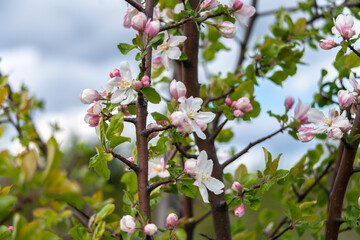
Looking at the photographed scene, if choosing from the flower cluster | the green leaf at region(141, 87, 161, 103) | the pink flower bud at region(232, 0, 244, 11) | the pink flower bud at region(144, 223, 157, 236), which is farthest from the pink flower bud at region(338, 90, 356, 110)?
the pink flower bud at region(144, 223, 157, 236)

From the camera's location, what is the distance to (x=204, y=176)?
3.17ft

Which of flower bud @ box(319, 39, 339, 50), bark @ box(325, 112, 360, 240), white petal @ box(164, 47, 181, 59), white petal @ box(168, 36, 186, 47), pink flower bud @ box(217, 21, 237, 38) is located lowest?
bark @ box(325, 112, 360, 240)

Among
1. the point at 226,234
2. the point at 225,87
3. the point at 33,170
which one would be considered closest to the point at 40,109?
the point at 225,87

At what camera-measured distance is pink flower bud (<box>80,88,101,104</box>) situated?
0.96 metres

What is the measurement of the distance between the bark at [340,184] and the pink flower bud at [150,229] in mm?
704

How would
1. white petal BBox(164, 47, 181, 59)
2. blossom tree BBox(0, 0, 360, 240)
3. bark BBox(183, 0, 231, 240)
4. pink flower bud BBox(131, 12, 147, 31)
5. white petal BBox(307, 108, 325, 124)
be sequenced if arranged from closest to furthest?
blossom tree BBox(0, 0, 360, 240), pink flower bud BBox(131, 12, 147, 31), white petal BBox(164, 47, 181, 59), white petal BBox(307, 108, 325, 124), bark BBox(183, 0, 231, 240)

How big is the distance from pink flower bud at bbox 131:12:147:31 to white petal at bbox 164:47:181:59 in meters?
0.16

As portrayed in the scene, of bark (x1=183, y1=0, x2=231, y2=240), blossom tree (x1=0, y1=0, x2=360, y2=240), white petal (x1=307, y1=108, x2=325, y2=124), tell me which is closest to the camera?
blossom tree (x1=0, y1=0, x2=360, y2=240)

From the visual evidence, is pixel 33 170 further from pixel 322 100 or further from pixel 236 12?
pixel 322 100

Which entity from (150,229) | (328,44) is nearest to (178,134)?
(150,229)

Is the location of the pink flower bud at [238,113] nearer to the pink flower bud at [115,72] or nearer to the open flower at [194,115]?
the open flower at [194,115]

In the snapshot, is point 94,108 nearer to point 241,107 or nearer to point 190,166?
point 190,166

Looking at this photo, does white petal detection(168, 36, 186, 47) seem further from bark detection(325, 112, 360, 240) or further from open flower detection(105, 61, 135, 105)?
bark detection(325, 112, 360, 240)

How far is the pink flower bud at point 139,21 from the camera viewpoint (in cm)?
90
